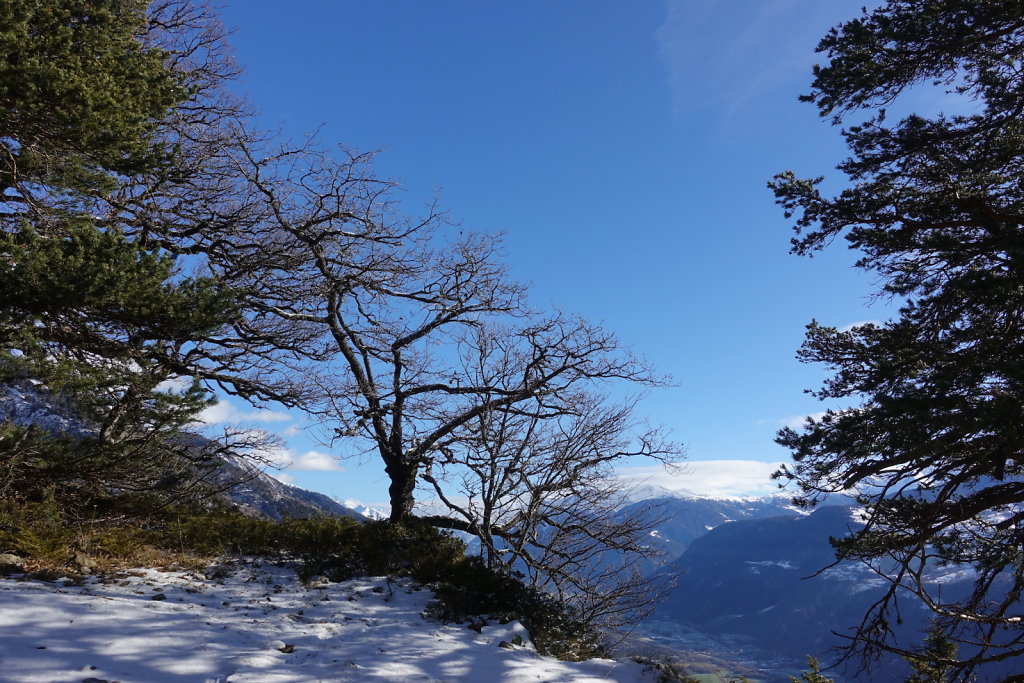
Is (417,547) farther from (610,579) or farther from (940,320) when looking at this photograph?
(940,320)

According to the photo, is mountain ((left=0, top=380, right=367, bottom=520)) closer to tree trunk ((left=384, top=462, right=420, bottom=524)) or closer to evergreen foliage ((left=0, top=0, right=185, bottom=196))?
tree trunk ((left=384, top=462, right=420, bottom=524))

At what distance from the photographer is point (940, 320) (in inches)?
282

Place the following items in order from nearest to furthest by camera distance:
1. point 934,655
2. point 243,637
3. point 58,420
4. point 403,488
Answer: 1. point 243,637
2. point 934,655
3. point 58,420
4. point 403,488

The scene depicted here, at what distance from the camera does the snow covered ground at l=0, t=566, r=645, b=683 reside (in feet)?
14.2

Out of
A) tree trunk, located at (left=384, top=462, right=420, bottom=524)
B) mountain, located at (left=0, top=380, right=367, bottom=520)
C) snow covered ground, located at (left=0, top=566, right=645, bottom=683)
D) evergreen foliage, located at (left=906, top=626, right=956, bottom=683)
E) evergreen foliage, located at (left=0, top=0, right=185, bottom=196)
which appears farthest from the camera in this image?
tree trunk, located at (left=384, top=462, right=420, bottom=524)

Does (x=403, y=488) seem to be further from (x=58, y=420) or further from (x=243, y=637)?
(x=58, y=420)

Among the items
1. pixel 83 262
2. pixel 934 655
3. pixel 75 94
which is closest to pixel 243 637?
pixel 83 262

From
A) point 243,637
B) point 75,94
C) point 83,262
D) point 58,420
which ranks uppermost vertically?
point 75,94

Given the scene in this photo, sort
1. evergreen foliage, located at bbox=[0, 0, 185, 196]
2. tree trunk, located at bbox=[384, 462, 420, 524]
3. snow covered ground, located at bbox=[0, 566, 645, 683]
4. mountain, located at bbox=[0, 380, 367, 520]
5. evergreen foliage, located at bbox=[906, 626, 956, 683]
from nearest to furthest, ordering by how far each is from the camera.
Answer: snow covered ground, located at bbox=[0, 566, 645, 683] < evergreen foliage, located at bbox=[0, 0, 185, 196] < evergreen foliage, located at bbox=[906, 626, 956, 683] < mountain, located at bbox=[0, 380, 367, 520] < tree trunk, located at bbox=[384, 462, 420, 524]

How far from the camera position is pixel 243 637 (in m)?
5.46

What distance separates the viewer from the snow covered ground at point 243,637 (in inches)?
171

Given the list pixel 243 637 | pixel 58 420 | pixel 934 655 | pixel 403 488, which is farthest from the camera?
pixel 403 488

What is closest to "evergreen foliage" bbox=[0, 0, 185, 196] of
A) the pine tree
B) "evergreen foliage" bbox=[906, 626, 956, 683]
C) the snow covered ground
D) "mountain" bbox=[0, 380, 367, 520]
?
the pine tree

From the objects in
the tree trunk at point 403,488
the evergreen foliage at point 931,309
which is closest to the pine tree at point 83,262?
the tree trunk at point 403,488
